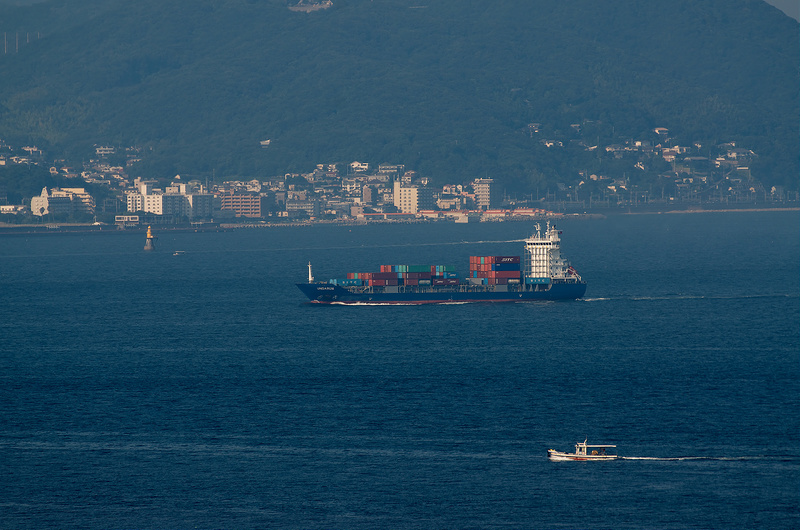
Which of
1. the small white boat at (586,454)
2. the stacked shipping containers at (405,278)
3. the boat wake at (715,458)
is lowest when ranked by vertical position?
the boat wake at (715,458)

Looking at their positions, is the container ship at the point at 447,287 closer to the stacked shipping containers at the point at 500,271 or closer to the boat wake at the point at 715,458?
the stacked shipping containers at the point at 500,271

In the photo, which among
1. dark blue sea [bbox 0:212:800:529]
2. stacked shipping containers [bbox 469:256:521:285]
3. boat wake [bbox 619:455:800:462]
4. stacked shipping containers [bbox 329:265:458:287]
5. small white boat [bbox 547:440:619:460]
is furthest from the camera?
stacked shipping containers [bbox 329:265:458:287]

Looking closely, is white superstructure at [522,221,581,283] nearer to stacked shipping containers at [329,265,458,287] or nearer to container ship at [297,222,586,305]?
container ship at [297,222,586,305]

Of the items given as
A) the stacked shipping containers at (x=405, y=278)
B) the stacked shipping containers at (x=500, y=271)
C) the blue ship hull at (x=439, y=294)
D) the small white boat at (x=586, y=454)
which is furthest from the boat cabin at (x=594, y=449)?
the stacked shipping containers at (x=405, y=278)

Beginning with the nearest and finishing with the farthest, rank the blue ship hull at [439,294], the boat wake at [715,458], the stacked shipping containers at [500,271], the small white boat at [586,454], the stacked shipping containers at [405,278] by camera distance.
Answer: the boat wake at [715,458]
the small white boat at [586,454]
the blue ship hull at [439,294]
the stacked shipping containers at [500,271]
the stacked shipping containers at [405,278]

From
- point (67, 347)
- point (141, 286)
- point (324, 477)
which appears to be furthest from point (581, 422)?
point (141, 286)

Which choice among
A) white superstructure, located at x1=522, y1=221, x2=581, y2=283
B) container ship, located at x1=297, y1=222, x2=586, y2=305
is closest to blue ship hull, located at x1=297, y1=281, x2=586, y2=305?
container ship, located at x1=297, y1=222, x2=586, y2=305
